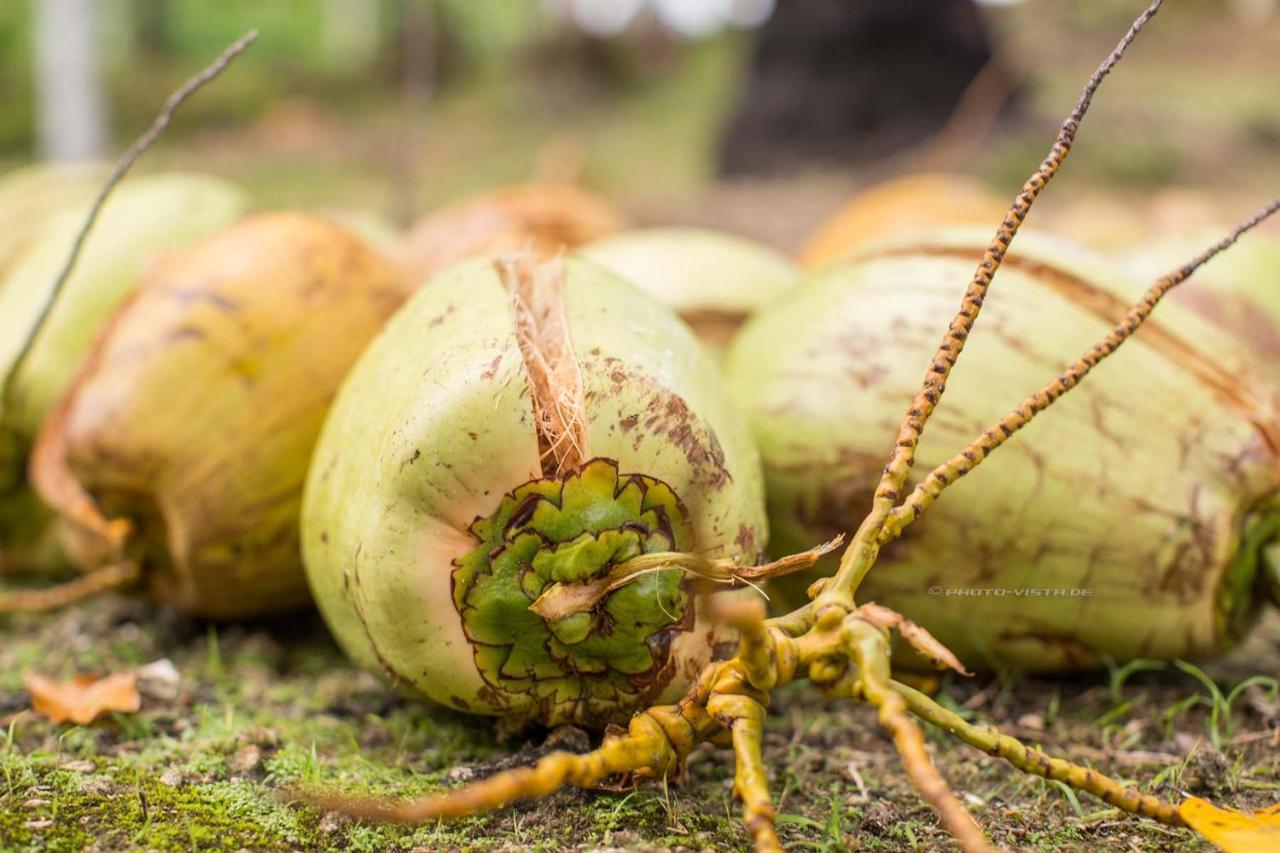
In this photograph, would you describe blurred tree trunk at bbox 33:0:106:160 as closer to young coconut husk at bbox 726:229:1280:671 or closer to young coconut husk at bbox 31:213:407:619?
young coconut husk at bbox 31:213:407:619

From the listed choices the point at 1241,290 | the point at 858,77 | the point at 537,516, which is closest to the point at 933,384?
the point at 537,516

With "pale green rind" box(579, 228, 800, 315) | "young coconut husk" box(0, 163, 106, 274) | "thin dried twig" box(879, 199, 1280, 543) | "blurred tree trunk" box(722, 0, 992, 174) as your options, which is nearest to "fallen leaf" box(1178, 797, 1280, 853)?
"thin dried twig" box(879, 199, 1280, 543)

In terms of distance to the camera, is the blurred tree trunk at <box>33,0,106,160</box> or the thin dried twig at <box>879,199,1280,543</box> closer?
the thin dried twig at <box>879,199,1280,543</box>

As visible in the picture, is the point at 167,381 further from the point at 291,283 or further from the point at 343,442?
the point at 343,442

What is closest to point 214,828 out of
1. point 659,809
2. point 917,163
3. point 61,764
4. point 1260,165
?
point 61,764

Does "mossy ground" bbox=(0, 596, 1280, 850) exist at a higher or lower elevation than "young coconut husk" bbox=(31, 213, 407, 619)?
lower

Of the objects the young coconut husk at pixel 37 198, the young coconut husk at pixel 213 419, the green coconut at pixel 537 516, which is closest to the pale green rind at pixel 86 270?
the young coconut husk at pixel 213 419
